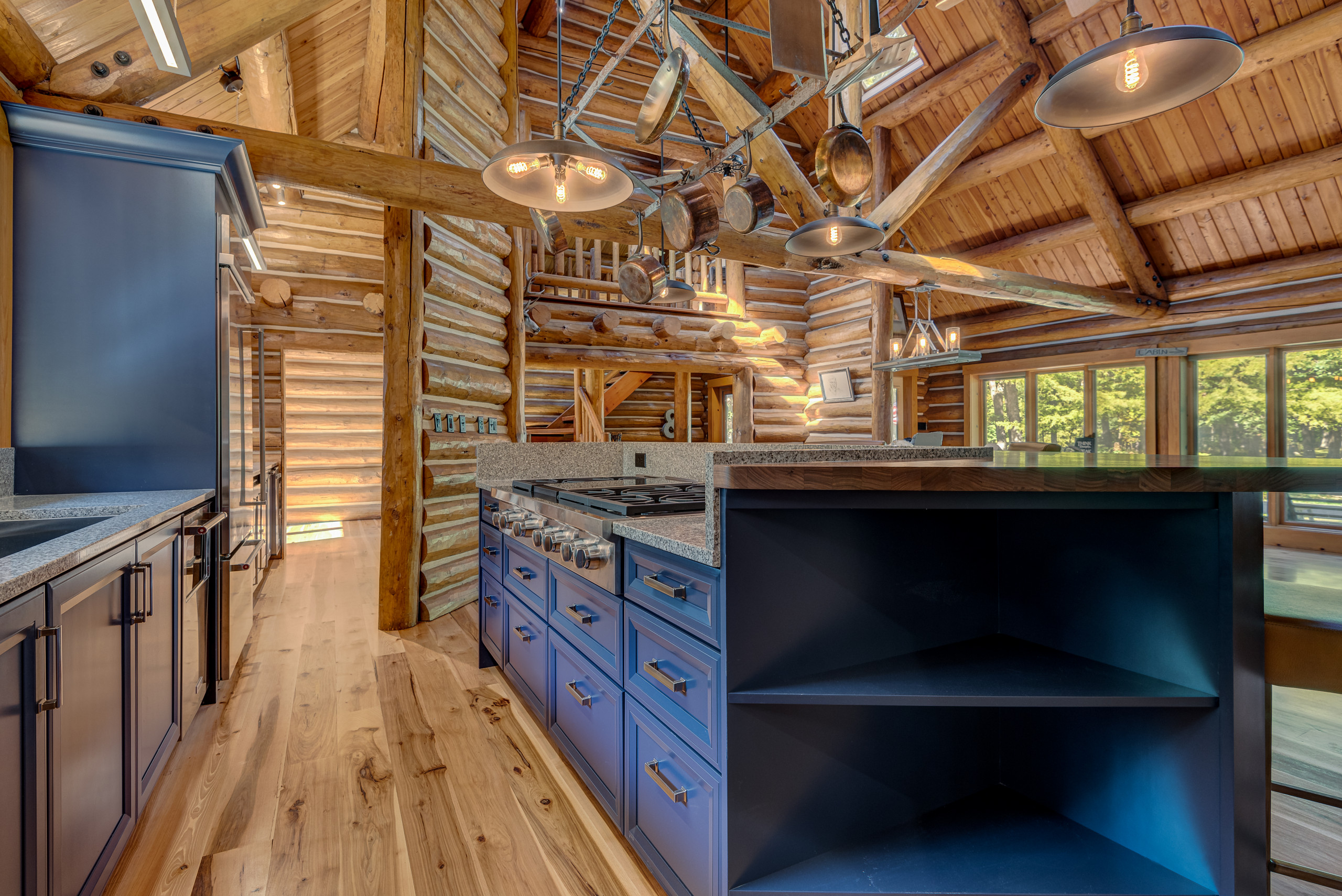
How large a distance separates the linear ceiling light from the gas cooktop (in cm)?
170

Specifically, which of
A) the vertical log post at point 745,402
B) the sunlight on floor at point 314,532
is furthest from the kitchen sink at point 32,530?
the vertical log post at point 745,402

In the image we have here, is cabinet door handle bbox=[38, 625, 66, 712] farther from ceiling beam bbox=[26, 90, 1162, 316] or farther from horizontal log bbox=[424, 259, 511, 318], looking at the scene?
horizontal log bbox=[424, 259, 511, 318]

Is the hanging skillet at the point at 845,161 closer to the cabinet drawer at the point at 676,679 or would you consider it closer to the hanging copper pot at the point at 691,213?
the hanging copper pot at the point at 691,213

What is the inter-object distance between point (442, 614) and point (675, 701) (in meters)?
3.38

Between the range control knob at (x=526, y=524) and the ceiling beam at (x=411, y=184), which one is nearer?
the range control knob at (x=526, y=524)

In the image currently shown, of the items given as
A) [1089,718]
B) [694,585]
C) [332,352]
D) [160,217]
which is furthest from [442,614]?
[332,352]

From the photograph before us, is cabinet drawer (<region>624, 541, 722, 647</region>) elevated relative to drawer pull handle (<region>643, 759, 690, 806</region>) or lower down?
elevated

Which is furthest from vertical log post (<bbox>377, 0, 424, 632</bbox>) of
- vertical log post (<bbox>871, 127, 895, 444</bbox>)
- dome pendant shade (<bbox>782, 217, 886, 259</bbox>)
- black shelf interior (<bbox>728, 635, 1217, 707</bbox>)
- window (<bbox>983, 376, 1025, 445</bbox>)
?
window (<bbox>983, 376, 1025, 445</bbox>)

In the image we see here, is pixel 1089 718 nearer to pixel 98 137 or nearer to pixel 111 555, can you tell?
pixel 111 555

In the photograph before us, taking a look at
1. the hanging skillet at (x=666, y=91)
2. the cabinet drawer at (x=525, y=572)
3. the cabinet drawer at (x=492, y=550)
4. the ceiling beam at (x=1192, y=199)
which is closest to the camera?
the cabinet drawer at (x=525, y=572)

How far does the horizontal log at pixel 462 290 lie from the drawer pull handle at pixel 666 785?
368cm

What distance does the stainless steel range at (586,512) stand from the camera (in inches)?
69.5

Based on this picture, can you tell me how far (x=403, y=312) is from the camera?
13.4ft

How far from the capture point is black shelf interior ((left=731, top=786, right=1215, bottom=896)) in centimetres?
117
